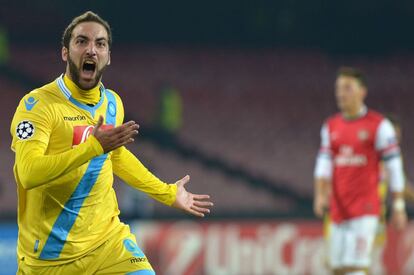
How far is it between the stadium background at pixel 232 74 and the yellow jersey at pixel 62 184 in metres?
11.3

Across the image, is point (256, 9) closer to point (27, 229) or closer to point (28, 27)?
point (28, 27)

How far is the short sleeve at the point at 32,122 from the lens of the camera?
435 cm

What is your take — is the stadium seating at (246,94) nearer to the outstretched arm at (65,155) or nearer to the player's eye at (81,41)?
the player's eye at (81,41)

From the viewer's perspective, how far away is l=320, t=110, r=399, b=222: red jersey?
887 cm

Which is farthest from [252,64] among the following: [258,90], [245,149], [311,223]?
[311,223]

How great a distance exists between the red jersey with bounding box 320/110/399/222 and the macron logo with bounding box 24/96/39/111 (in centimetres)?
486

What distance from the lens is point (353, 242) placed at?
29.1ft

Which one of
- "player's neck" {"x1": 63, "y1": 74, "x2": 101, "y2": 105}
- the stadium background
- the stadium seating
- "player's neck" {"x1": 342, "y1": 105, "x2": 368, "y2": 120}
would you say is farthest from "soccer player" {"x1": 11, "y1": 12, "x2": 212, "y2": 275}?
the stadium seating

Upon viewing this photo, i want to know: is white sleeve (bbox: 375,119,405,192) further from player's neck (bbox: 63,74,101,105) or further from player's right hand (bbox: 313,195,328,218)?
player's neck (bbox: 63,74,101,105)

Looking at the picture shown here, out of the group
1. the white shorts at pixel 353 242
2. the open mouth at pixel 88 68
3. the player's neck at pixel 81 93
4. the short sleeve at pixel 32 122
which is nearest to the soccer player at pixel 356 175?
the white shorts at pixel 353 242

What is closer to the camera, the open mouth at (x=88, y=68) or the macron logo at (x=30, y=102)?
the macron logo at (x=30, y=102)

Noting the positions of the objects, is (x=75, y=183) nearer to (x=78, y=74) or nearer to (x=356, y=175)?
(x=78, y=74)

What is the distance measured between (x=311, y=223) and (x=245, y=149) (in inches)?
203

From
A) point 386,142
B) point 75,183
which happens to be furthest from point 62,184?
point 386,142
